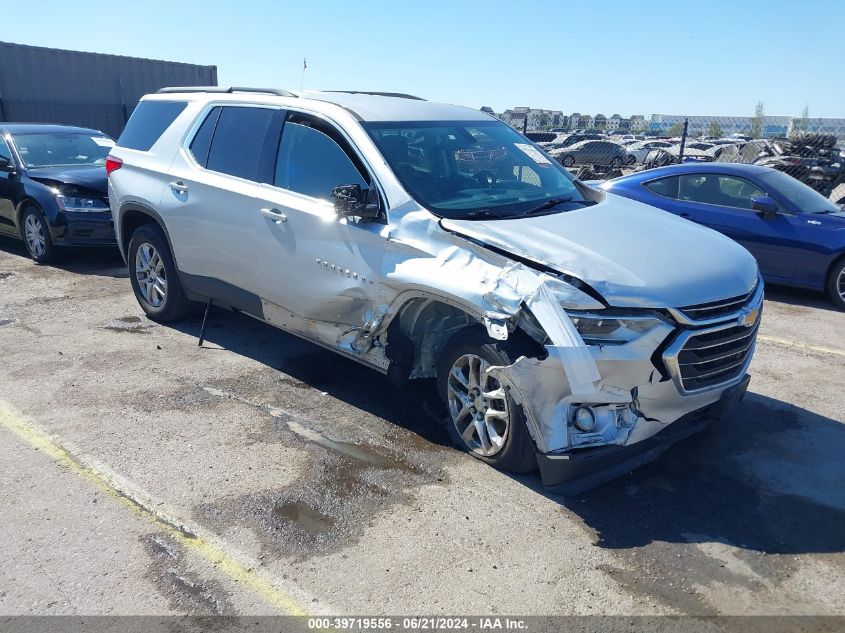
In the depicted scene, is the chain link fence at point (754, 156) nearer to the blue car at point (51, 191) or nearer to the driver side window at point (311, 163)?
the blue car at point (51, 191)

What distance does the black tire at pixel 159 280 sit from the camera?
6281 mm

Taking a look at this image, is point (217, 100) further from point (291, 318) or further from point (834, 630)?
point (834, 630)

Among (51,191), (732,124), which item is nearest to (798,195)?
(51,191)

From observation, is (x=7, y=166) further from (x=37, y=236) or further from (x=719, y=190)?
(x=719, y=190)

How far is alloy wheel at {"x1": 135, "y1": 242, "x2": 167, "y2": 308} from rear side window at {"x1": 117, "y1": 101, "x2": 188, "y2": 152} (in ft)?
3.00

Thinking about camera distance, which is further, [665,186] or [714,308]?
[665,186]

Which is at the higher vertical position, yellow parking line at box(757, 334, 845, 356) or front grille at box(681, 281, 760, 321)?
front grille at box(681, 281, 760, 321)

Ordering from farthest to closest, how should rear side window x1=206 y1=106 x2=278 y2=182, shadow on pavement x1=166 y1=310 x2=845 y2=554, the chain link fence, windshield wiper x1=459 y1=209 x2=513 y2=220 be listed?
the chain link fence → rear side window x1=206 y1=106 x2=278 y2=182 → windshield wiper x1=459 y1=209 x2=513 y2=220 → shadow on pavement x1=166 y1=310 x2=845 y2=554

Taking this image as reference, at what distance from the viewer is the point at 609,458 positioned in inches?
141

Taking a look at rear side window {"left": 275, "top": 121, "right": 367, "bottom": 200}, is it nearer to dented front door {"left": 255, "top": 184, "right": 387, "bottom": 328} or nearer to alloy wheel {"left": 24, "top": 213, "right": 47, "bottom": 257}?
dented front door {"left": 255, "top": 184, "right": 387, "bottom": 328}

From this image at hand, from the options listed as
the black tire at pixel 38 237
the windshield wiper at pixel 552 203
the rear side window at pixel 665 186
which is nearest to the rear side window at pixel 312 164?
the windshield wiper at pixel 552 203

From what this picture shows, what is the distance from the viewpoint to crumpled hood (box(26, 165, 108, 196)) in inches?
347

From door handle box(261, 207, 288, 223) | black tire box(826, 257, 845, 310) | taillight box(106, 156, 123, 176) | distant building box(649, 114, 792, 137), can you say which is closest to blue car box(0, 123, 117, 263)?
taillight box(106, 156, 123, 176)

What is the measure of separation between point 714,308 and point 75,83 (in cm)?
2338
